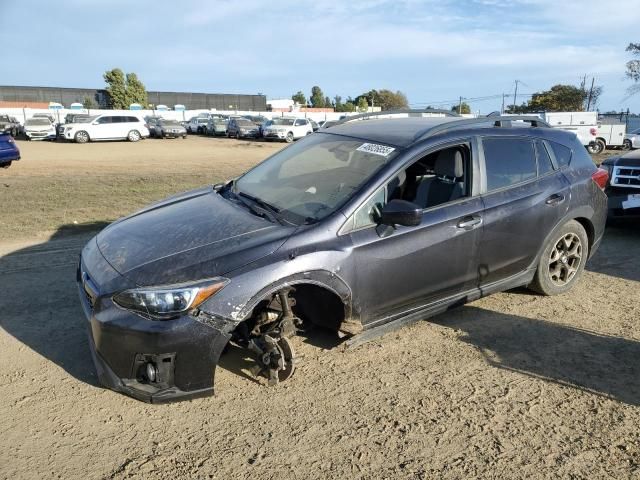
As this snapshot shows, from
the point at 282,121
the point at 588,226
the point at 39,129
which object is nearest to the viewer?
the point at 588,226

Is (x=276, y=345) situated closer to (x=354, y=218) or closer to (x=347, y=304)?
(x=347, y=304)

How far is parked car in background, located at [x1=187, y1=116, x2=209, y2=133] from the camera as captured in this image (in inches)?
1713

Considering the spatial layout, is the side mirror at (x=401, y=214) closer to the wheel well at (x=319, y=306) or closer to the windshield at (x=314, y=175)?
the windshield at (x=314, y=175)

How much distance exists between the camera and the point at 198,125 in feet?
146

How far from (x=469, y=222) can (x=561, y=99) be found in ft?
194

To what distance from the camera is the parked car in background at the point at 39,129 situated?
103 feet

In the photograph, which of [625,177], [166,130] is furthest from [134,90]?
[625,177]

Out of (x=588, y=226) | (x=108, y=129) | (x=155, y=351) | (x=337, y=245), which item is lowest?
(x=155, y=351)

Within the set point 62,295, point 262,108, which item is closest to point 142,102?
point 262,108

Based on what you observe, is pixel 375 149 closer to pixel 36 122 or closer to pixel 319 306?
pixel 319 306

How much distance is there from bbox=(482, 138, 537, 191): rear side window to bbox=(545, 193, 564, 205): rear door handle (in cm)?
24

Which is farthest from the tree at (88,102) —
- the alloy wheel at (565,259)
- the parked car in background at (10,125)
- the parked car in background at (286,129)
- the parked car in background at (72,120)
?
the alloy wheel at (565,259)

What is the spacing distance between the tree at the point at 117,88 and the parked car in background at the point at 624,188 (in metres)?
69.9

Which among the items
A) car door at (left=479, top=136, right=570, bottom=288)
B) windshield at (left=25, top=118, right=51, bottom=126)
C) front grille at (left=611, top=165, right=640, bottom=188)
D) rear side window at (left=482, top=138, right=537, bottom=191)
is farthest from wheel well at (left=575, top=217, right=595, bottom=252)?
windshield at (left=25, top=118, right=51, bottom=126)
